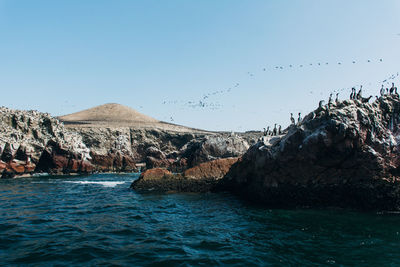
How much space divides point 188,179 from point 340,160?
42.2 ft

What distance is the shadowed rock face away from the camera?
15258 millimetres

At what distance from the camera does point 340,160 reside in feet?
51.8

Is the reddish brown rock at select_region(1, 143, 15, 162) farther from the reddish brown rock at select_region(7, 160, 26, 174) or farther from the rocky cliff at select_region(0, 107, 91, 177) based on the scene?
the reddish brown rock at select_region(7, 160, 26, 174)

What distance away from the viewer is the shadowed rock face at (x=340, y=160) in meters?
15.3

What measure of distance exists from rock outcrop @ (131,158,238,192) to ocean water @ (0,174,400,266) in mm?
5485

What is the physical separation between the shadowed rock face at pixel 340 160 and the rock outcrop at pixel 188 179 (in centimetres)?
693

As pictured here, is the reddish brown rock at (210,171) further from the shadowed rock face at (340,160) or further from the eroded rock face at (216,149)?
the eroded rock face at (216,149)

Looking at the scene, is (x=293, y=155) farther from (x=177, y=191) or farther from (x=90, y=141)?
(x=90, y=141)

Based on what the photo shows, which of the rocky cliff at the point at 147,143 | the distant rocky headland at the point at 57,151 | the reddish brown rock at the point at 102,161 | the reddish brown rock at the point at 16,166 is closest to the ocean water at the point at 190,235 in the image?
the reddish brown rock at the point at 16,166

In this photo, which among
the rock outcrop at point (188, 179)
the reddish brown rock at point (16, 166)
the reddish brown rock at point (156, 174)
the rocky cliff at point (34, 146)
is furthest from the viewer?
the rocky cliff at point (34, 146)

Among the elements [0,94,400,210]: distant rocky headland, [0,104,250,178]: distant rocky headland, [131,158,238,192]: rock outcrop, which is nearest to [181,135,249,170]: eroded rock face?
[0,104,250,178]: distant rocky headland

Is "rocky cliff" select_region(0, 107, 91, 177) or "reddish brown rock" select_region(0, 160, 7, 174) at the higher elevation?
"rocky cliff" select_region(0, 107, 91, 177)

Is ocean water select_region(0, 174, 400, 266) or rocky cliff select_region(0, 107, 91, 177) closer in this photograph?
ocean water select_region(0, 174, 400, 266)

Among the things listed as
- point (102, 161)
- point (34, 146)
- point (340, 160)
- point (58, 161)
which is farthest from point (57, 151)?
point (340, 160)
